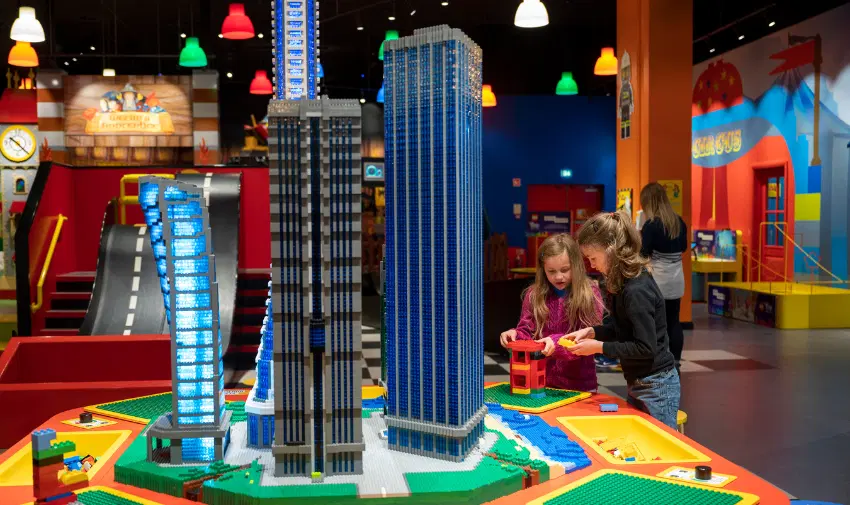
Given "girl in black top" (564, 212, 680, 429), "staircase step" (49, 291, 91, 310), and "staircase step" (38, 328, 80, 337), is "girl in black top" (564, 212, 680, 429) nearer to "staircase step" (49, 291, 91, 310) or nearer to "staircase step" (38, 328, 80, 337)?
"staircase step" (38, 328, 80, 337)

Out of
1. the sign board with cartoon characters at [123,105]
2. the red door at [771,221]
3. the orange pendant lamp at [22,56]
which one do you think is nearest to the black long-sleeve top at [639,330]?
the red door at [771,221]

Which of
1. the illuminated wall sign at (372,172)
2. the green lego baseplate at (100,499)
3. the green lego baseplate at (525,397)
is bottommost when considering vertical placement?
the green lego baseplate at (100,499)

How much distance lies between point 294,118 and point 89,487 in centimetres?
112

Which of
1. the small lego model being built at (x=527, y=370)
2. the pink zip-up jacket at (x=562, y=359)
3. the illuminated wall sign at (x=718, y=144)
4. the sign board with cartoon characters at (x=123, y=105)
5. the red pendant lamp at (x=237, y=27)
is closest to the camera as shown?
the small lego model being built at (x=527, y=370)

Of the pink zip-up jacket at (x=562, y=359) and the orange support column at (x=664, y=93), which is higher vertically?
the orange support column at (x=664, y=93)

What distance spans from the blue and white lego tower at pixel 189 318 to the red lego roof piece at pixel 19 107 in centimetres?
1556

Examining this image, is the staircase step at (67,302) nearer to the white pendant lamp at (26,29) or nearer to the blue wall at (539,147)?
the white pendant lamp at (26,29)

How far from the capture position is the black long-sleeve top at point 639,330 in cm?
277

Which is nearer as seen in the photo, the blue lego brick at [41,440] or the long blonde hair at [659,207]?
the blue lego brick at [41,440]

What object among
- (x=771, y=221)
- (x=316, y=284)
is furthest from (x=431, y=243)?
(x=771, y=221)

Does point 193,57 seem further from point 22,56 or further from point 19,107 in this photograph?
point 19,107

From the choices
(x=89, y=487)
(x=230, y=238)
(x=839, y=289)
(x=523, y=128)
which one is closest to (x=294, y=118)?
(x=89, y=487)

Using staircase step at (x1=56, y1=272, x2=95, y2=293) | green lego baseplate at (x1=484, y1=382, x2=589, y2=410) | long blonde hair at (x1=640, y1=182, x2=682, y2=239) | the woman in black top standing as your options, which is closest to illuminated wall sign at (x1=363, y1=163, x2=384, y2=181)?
staircase step at (x1=56, y1=272, x2=95, y2=293)

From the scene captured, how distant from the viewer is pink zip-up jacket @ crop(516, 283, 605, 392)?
3.47 m
